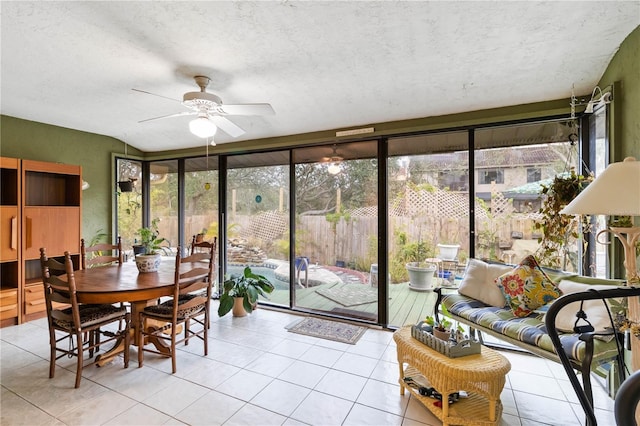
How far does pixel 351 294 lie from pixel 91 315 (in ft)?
9.03

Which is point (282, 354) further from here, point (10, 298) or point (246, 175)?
point (10, 298)

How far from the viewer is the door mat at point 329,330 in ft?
11.0

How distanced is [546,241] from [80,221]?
222 inches

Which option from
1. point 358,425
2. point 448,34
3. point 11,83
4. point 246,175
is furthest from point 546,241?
point 11,83

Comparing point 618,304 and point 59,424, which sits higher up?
point 618,304

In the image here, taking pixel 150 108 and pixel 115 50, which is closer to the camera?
pixel 115 50

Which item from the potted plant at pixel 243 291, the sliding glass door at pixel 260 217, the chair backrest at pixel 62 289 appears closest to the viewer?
the chair backrest at pixel 62 289

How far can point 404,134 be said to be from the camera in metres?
3.54

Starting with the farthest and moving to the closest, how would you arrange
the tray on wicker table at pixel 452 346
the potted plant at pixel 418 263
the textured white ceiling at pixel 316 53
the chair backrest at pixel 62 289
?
the potted plant at pixel 418 263
the chair backrest at pixel 62 289
the tray on wicker table at pixel 452 346
the textured white ceiling at pixel 316 53

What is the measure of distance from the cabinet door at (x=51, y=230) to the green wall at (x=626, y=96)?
589 cm

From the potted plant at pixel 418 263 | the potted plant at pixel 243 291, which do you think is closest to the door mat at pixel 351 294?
the potted plant at pixel 418 263

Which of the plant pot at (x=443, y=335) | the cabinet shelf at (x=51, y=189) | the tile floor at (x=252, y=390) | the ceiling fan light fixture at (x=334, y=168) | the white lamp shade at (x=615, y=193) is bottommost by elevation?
the tile floor at (x=252, y=390)

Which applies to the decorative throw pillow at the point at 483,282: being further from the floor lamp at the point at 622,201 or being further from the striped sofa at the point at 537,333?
the floor lamp at the point at 622,201

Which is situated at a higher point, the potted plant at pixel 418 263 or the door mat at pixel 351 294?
the potted plant at pixel 418 263
